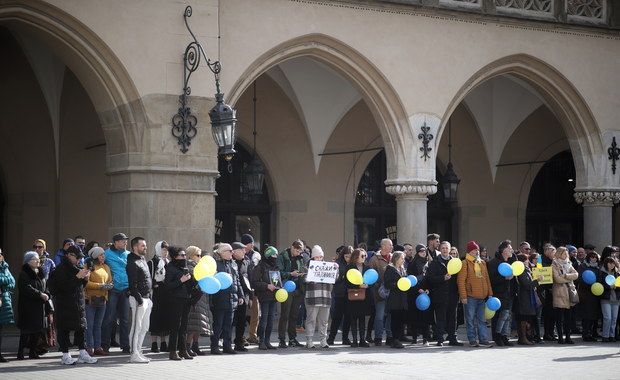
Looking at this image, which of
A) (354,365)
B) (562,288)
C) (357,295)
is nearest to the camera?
(354,365)

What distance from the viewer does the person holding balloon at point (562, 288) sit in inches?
626

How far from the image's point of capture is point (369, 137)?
2281cm

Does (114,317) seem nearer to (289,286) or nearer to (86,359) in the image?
(86,359)

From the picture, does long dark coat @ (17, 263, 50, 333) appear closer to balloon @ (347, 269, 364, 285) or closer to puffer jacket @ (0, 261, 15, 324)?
puffer jacket @ (0, 261, 15, 324)

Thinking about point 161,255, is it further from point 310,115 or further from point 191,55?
point 310,115

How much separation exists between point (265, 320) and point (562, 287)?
14.8 ft

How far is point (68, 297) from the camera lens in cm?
1222

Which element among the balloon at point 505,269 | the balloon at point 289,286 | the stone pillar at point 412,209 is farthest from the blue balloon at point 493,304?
the stone pillar at point 412,209

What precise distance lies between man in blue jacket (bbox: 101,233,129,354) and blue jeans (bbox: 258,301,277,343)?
5.82ft

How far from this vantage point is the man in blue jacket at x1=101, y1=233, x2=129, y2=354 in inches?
527

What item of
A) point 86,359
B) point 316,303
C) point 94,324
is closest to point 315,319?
point 316,303

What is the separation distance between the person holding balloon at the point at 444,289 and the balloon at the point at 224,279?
10.7ft

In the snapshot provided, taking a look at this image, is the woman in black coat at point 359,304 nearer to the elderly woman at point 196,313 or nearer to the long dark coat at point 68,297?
the elderly woman at point 196,313

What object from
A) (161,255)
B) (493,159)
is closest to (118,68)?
(161,255)
